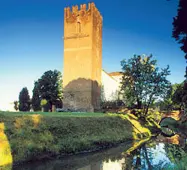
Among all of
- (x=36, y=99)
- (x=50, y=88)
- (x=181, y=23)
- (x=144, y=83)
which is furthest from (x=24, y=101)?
(x=181, y=23)

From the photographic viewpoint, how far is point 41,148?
12781 millimetres

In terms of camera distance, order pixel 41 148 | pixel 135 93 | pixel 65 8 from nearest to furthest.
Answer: pixel 41 148 < pixel 135 93 < pixel 65 8

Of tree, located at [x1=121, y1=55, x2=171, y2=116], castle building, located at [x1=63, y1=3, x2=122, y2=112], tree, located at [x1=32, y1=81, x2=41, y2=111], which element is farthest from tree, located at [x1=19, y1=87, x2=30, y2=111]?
tree, located at [x1=121, y1=55, x2=171, y2=116]

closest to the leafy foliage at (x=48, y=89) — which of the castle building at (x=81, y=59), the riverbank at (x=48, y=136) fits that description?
the castle building at (x=81, y=59)

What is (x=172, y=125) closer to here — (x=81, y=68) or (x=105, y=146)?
(x=105, y=146)

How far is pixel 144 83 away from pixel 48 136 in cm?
2047

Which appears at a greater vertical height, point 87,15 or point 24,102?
point 87,15

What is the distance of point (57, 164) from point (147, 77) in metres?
22.6

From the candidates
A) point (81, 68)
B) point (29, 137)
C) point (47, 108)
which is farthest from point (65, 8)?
point (29, 137)

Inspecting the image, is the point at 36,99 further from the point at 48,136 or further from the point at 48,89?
the point at 48,136

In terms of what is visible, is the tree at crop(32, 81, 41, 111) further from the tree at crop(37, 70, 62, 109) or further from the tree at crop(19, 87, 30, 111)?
the tree at crop(19, 87, 30, 111)

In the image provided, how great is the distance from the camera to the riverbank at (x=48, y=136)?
1157 centimetres

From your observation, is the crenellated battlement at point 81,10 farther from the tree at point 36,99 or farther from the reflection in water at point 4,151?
the reflection in water at point 4,151

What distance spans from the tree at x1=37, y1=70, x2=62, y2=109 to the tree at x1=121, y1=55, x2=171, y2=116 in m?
19.4
